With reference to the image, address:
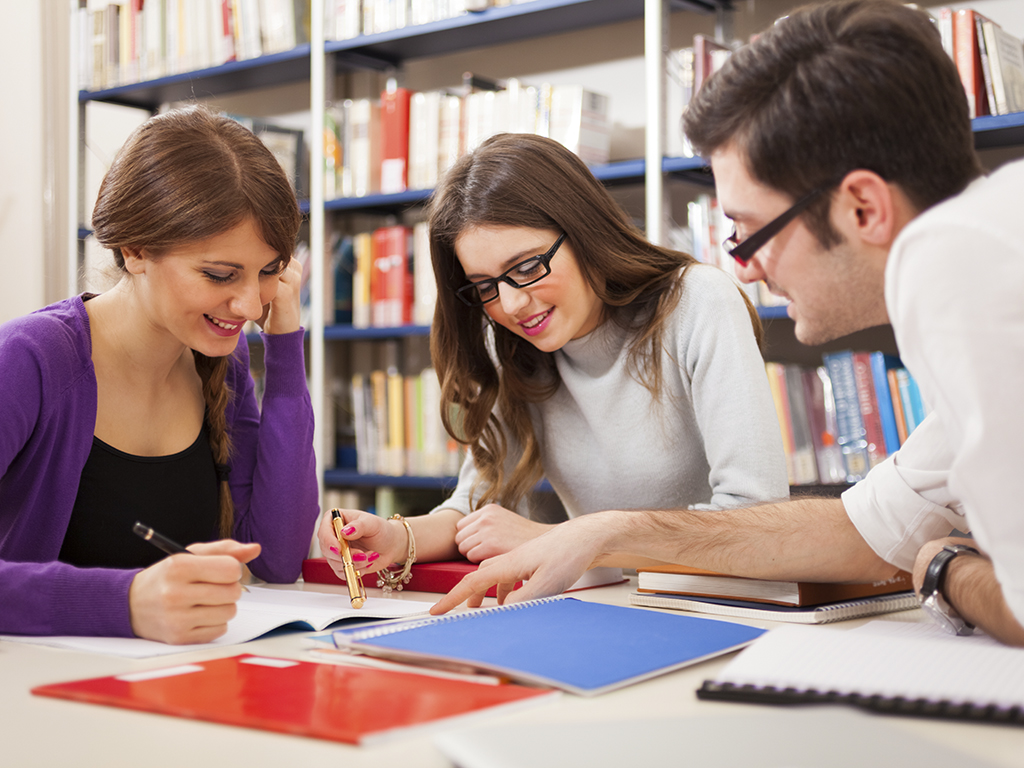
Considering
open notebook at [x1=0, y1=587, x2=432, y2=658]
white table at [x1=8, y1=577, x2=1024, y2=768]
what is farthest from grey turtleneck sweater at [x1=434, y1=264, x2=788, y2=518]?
white table at [x1=8, y1=577, x2=1024, y2=768]

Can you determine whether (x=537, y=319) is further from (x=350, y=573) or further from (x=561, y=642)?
(x=561, y=642)

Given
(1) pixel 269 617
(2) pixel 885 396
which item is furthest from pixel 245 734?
(2) pixel 885 396

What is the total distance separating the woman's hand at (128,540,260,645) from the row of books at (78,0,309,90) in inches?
96.3

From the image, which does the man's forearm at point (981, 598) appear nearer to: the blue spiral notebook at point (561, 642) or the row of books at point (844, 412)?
the blue spiral notebook at point (561, 642)

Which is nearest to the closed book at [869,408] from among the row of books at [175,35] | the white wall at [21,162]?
the row of books at [175,35]

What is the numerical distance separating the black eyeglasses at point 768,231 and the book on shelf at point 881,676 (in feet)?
1.26

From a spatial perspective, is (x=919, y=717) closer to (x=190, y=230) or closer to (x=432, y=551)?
(x=432, y=551)

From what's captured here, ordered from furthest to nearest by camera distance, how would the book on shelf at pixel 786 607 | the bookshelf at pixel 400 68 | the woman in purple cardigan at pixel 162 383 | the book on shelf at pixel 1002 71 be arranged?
the bookshelf at pixel 400 68
the book on shelf at pixel 1002 71
the woman in purple cardigan at pixel 162 383
the book on shelf at pixel 786 607

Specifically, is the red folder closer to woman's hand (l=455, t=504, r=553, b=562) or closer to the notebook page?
woman's hand (l=455, t=504, r=553, b=562)

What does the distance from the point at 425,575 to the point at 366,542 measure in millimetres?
101

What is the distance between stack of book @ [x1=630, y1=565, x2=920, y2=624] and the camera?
3.30 feet

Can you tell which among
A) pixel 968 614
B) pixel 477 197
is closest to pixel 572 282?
pixel 477 197

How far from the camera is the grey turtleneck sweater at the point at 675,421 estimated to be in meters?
1.41

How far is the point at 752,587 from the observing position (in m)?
1.06
